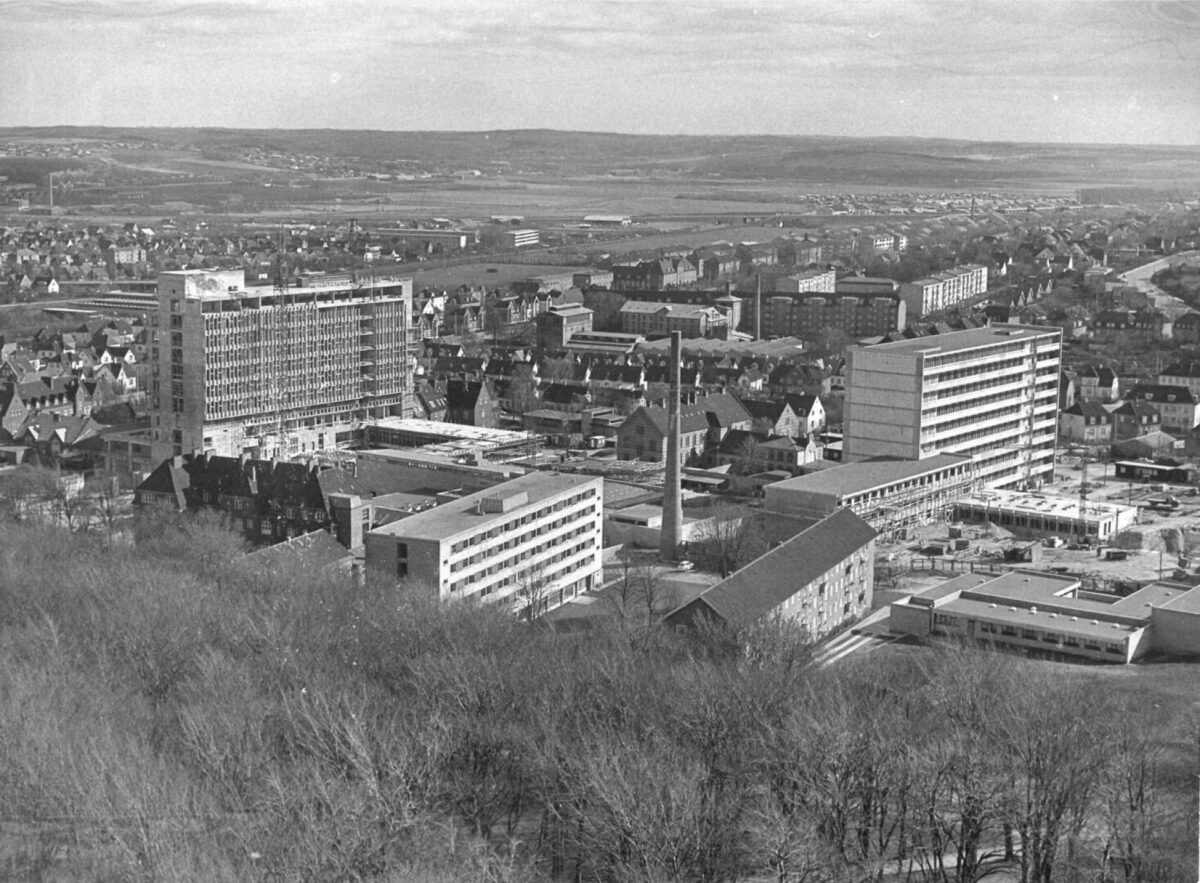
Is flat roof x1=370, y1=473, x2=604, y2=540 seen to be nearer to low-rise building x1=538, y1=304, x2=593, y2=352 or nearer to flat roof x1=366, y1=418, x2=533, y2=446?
flat roof x1=366, y1=418, x2=533, y2=446

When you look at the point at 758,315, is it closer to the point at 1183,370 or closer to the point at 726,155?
the point at 726,155

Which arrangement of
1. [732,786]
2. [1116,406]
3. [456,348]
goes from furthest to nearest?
[456,348] → [1116,406] → [732,786]

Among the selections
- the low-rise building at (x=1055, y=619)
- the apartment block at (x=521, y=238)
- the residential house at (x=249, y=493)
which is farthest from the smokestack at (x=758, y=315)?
the low-rise building at (x=1055, y=619)

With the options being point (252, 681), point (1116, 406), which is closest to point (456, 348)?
point (1116, 406)

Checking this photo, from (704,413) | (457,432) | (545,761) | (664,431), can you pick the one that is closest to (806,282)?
(704,413)

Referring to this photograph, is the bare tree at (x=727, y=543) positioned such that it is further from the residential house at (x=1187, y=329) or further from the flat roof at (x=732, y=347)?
the residential house at (x=1187, y=329)

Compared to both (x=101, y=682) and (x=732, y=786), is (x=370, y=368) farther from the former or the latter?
(x=732, y=786)
